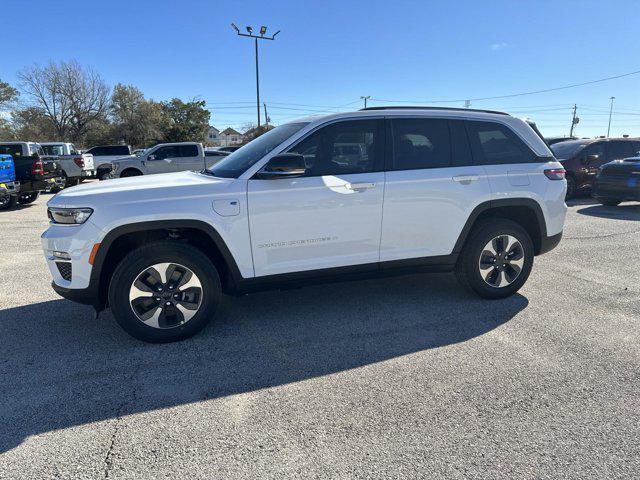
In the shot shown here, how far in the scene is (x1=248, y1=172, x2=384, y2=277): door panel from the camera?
3.55 m

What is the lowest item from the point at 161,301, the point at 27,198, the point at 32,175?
the point at 27,198

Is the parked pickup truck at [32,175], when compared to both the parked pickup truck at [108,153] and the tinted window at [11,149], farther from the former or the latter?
the parked pickup truck at [108,153]

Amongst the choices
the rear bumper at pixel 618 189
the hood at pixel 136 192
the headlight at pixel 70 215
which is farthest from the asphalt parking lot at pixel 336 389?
the rear bumper at pixel 618 189

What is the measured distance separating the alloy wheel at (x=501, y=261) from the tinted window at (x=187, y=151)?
1420cm

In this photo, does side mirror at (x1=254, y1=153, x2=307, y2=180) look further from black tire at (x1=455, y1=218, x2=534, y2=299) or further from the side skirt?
black tire at (x1=455, y1=218, x2=534, y2=299)

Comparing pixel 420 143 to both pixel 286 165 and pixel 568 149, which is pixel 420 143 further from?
pixel 568 149

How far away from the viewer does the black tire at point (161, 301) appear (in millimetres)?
3342

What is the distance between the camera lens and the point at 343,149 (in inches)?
152

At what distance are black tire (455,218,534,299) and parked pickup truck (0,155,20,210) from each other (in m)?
11.3

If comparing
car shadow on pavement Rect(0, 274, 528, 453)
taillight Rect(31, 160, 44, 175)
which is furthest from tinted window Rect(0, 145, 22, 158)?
car shadow on pavement Rect(0, 274, 528, 453)

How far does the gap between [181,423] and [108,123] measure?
188 feet

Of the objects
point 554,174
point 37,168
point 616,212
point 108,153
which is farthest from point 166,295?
point 108,153

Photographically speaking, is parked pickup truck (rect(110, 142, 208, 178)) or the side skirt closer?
the side skirt

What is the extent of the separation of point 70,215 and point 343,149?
90.8 inches
